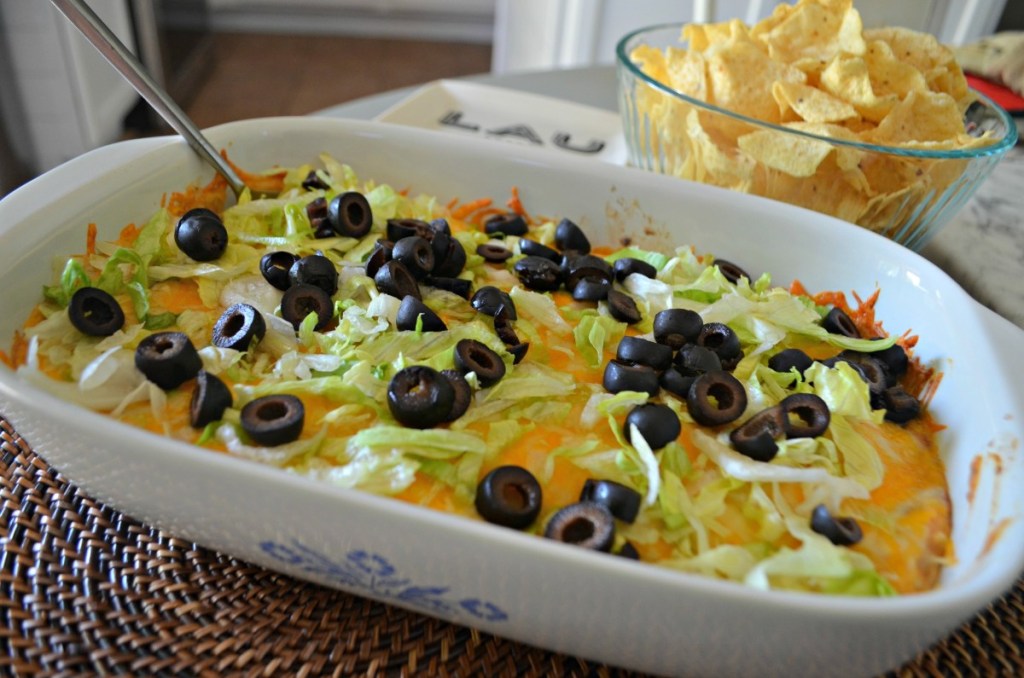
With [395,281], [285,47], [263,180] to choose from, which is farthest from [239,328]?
[285,47]

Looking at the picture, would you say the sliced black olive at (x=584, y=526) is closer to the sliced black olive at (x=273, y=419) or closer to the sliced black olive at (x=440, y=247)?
the sliced black olive at (x=273, y=419)

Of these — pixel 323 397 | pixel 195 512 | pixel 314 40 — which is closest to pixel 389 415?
pixel 323 397

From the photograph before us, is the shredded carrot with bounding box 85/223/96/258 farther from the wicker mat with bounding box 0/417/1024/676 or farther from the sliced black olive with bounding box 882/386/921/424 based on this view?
the sliced black olive with bounding box 882/386/921/424

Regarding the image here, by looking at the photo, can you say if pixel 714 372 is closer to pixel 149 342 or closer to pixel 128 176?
pixel 149 342

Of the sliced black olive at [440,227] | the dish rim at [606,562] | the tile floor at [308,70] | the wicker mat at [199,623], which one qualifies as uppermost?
the dish rim at [606,562]

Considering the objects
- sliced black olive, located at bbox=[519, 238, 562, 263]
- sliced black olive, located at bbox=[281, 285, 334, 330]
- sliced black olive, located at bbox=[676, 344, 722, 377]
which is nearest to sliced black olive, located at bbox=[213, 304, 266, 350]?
sliced black olive, located at bbox=[281, 285, 334, 330]

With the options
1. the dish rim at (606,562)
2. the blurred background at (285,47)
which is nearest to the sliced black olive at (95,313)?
the dish rim at (606,562)

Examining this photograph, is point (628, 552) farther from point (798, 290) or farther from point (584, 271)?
point (798, 290)
